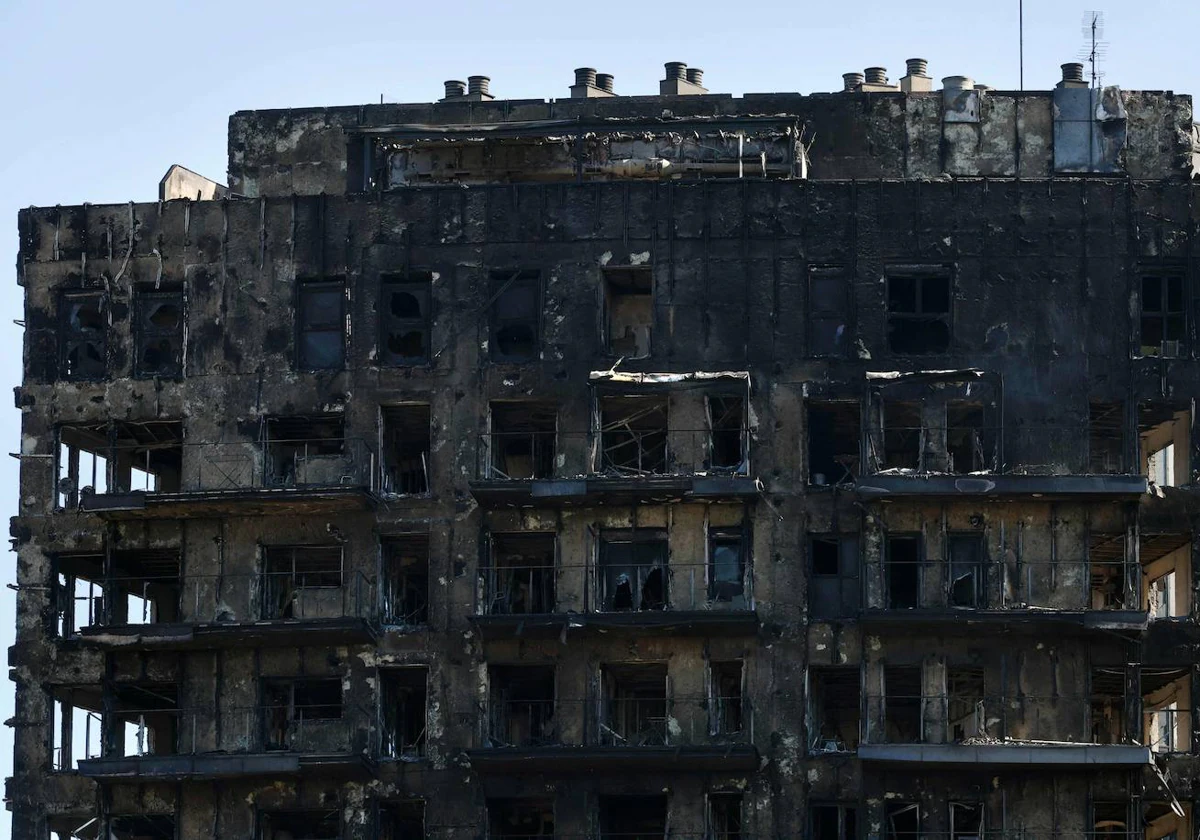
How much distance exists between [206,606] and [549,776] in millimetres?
10705

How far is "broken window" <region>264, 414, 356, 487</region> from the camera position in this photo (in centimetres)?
8950

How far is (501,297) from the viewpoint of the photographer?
296ft

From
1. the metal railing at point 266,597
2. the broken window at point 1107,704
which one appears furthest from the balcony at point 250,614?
the broken window at point 1107,704

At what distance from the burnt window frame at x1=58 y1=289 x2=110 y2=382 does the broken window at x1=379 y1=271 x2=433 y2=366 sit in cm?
806

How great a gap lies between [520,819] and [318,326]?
14.8 m

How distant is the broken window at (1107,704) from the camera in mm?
86875

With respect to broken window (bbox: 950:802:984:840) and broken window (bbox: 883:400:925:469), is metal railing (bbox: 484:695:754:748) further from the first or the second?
broken window (bbox: 883:400:925:469)

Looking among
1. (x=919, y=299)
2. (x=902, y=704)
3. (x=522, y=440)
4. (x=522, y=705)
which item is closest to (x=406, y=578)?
(x=522, y=705)

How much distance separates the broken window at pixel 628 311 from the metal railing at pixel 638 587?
20.2 ft

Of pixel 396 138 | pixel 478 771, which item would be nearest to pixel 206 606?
pixel 478 771

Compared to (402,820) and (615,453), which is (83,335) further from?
(402,820)

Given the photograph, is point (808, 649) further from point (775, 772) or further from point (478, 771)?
point (478, 771)

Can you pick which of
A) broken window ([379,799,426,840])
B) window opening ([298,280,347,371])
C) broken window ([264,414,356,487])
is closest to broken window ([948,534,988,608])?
broken window ([379,799,426,840])

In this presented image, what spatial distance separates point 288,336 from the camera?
9081 cm
